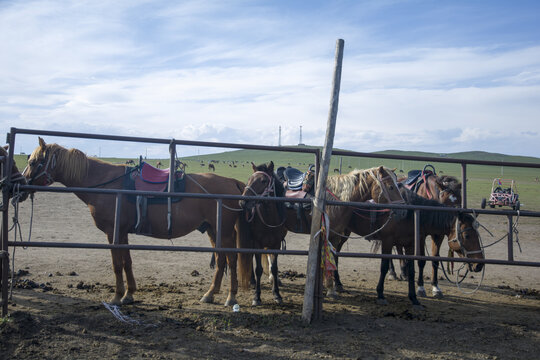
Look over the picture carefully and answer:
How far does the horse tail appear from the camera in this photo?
20.1 feet

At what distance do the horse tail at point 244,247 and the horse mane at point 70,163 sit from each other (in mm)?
2338

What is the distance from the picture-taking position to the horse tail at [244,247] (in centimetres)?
612

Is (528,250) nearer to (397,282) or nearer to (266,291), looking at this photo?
(397,282)

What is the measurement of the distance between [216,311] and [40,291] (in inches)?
105

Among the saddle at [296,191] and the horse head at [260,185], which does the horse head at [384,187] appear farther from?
the horse head at [260,185]

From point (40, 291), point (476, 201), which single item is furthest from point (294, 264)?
point (476, 201)

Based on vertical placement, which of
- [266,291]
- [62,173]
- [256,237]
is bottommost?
[266,291]

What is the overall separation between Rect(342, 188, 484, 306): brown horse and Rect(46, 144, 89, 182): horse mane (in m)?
4.32

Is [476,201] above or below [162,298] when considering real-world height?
above

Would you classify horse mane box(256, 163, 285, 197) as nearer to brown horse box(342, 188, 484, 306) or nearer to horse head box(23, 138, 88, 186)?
brown horse box(342, 188, 484, 306)

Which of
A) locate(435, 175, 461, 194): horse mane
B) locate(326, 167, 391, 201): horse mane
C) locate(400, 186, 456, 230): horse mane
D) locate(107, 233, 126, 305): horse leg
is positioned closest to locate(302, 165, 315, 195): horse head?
locate(326, 167, 391, 201): horse mane

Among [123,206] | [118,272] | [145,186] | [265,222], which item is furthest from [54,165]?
[265,222]

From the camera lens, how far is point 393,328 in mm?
4906

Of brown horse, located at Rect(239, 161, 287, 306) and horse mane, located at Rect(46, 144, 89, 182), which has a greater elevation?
horse mane, located at Rect(46, 144, 89, 182)
